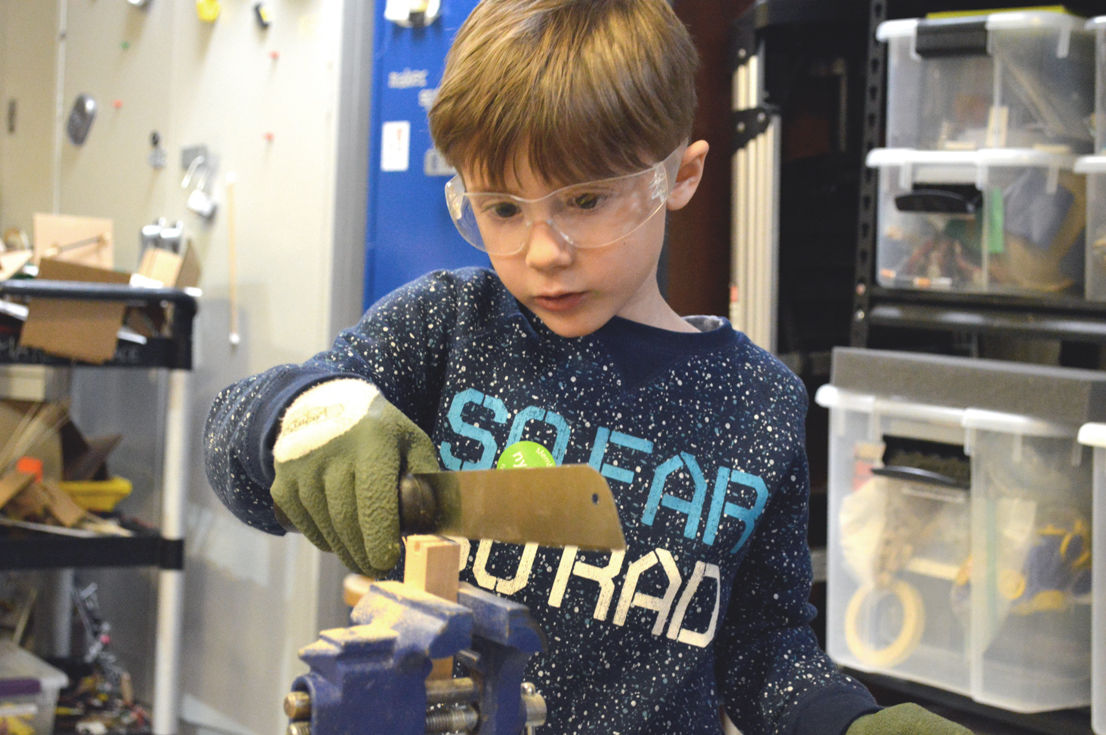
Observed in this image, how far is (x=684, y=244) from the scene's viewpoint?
2.13 m

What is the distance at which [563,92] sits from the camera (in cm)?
76

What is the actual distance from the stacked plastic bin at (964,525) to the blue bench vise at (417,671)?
1.11 metres

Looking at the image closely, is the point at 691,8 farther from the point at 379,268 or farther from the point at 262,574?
the point at 262,574

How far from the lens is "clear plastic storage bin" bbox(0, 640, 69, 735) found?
223cm

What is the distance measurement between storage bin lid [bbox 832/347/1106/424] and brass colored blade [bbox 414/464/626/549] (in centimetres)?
109

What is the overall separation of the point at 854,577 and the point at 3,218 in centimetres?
288

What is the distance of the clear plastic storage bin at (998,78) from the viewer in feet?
5.20

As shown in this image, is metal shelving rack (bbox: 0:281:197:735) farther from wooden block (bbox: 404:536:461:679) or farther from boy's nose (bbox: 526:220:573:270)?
wooden block (bbox: 404:536:461:679)

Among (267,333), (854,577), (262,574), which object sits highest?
(267,333)

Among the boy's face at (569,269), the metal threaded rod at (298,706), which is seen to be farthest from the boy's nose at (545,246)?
the metal threaded rod at (298,706)

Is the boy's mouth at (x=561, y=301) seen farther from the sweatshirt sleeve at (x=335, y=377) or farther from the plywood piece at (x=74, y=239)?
the plywood piece at (x=74, y=239)

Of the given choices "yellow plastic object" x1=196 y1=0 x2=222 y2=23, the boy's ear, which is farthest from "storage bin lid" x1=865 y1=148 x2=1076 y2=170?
"yellow plastic object" x1=196 y1=0 x2=222 y2=23

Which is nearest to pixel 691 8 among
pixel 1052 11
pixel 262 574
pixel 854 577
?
pixel 1052 11

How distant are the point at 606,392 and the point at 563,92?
0.81 feet
